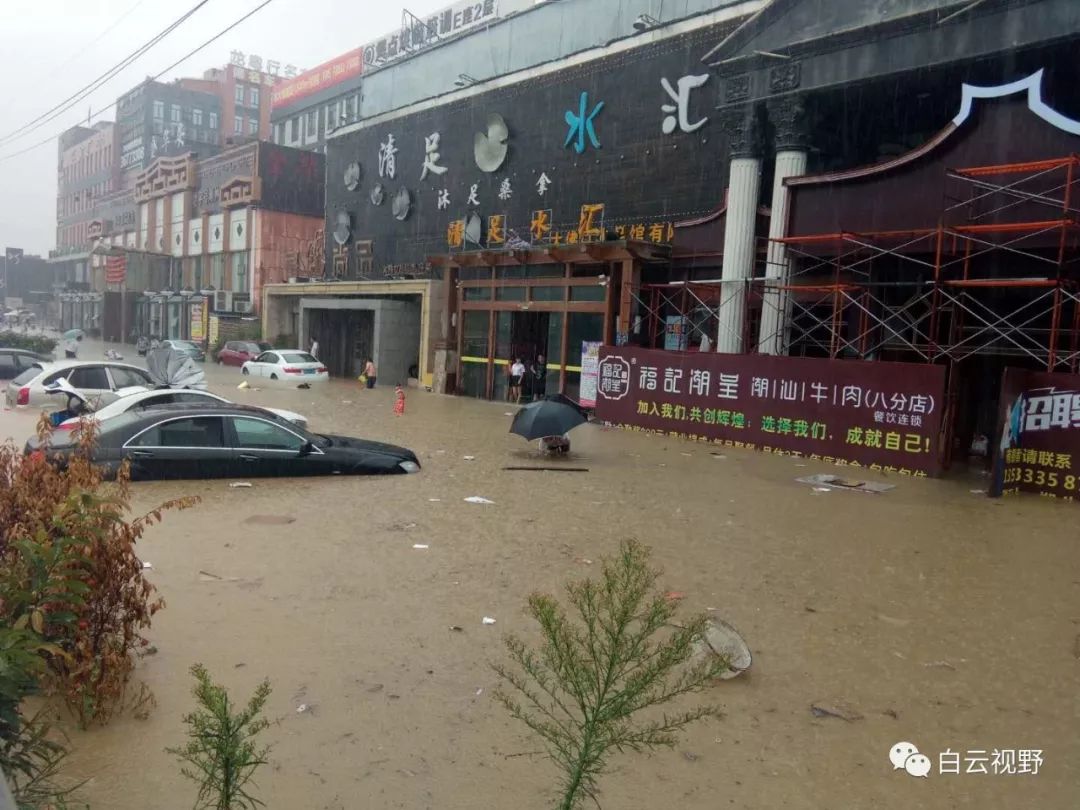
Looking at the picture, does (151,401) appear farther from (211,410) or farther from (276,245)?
(276,245)

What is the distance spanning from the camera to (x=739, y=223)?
20.3 m

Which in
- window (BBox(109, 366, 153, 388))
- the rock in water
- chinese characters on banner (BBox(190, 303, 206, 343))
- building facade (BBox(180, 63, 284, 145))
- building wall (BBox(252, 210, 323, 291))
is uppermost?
building facade (BBox(180, 63, 284, 145))

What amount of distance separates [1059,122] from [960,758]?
46.0 feet

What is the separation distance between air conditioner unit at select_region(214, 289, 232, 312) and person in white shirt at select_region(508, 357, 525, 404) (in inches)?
1158

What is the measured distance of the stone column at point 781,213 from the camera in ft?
61.8

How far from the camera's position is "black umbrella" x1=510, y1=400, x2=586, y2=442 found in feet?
46.9

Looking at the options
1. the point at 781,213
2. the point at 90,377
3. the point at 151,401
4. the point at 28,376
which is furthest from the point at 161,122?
the point at 151,401

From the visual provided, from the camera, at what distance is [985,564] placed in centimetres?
870

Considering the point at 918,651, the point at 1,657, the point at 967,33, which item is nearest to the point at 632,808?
the point at 1,657

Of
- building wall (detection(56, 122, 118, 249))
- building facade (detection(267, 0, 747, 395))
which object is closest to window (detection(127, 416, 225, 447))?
building facade (detection(267, 0, 747, 395))

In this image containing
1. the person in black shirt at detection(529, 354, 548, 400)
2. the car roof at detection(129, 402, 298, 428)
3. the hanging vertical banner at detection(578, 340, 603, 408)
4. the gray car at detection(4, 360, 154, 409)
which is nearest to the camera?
the car roof at detection(129, 402, 298, 428)

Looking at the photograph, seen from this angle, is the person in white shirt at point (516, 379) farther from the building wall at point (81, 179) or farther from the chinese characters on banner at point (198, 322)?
the building wall at point (81, 179)

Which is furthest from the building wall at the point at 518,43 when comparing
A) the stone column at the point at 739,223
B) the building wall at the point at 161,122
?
the building wall at the point at 161,122

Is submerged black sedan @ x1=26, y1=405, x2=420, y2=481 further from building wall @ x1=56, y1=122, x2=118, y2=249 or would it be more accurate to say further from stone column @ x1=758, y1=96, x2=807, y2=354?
building wall @ x1=56, y1=122, x2=118, y2=249
